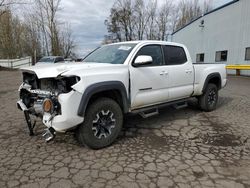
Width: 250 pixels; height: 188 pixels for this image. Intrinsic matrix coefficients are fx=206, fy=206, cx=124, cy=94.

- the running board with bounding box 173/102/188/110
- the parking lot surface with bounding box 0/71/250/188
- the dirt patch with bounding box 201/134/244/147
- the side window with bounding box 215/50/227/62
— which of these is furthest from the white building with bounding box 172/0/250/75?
the dirt patch with bounding box 201/134/244/147

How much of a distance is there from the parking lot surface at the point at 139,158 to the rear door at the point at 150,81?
713 millimetres

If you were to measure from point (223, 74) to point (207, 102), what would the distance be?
1.20 metres

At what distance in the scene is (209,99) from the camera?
19.6 ft

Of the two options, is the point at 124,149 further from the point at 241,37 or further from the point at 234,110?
the point at 241,37

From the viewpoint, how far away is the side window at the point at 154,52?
4279mm

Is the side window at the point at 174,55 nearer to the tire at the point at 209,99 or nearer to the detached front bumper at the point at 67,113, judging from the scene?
the tire at the point at 209,99

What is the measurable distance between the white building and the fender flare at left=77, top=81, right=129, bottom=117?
15.7m

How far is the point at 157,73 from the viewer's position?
4270 millimetres

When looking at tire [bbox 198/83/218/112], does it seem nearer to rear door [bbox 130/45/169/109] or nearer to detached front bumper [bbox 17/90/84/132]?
rear door [bbox 130/45/169/109]

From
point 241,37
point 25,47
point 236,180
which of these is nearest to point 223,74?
point 236,180

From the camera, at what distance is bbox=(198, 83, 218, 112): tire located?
5840 mm

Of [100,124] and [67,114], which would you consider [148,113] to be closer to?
[100,124]

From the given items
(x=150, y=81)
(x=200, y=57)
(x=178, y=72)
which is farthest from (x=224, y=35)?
(x=150, y=81)

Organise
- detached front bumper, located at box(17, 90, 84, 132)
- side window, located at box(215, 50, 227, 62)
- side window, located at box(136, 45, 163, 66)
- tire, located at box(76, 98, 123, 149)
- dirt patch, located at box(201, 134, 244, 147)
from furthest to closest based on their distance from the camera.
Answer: side window, located at box(215, 50, 227, 62)
side window, located at box(136, 45, 163, 66)
dirt patch, located at box(201, 134, 244, 147)
tire, located at box(76, 98, 123, 149)
detached front bumper, located at box(17, 90, 84, 132)
